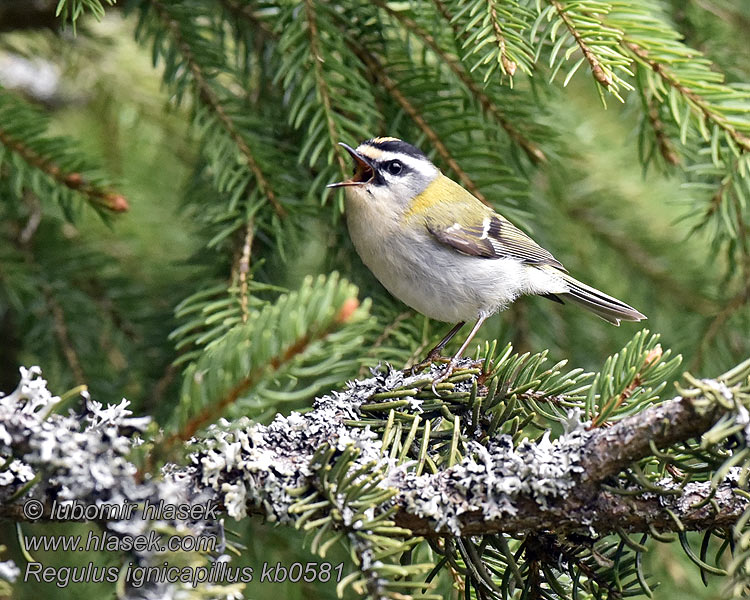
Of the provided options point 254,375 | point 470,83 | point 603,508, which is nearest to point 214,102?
point 470,83

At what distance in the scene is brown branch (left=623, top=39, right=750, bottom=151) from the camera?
6.64 ft

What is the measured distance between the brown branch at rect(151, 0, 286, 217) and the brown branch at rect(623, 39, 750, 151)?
3.49ft

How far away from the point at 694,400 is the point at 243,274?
1338 millimetres

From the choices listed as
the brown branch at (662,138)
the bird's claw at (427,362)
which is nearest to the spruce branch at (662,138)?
the brown branch at (662,138)

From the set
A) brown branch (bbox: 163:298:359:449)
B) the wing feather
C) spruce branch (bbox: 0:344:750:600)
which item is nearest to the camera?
brown branch (bbox: 163:298:359:449)

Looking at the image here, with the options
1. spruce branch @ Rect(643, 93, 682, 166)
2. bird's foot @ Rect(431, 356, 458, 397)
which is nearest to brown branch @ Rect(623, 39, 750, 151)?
spruce branch @ Rect(643, 93, 682, 166)

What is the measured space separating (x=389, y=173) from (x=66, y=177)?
103 centimetres

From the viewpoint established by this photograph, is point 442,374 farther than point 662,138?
No

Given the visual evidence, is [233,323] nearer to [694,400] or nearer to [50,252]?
[50,252]

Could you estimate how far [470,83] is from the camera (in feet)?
7.64

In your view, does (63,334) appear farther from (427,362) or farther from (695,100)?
(695,100)

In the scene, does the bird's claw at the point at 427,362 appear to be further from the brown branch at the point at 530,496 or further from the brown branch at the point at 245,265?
the brown branch at the point at 530,496

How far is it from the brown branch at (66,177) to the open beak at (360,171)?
0.64 metres

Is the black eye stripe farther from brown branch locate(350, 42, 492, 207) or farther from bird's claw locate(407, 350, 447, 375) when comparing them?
bird's claw locate(407, 350, 447, 375)
